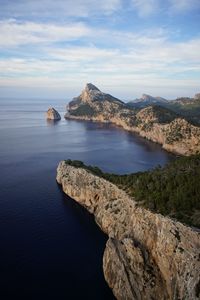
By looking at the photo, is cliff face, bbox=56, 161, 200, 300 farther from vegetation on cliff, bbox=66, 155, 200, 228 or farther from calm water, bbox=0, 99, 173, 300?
calm water, bbox=0, 99, 173, 300

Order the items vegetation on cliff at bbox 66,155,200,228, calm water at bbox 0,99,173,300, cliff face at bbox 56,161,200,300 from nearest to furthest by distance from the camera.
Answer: cliff face at bbox 56,161,200,300 → calm water at bbox 0,99,173,300 → vegetation on cliff at bbox 66,155,200,228

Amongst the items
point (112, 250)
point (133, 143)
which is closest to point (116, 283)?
point (112, 250)

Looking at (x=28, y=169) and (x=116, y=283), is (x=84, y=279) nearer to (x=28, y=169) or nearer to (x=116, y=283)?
(x=116, y=283)

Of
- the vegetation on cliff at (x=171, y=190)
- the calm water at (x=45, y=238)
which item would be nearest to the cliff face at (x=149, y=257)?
the vegetation on cliff at (x=171, y=190)

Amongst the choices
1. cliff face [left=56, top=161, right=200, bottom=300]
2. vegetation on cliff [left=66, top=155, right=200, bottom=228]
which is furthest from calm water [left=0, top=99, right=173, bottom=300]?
vegetation on cliff [left=66, top=155, right=200, bottom=228]

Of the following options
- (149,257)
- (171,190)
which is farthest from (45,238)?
(171,190)

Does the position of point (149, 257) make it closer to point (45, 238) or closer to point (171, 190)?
point (171, 190)
